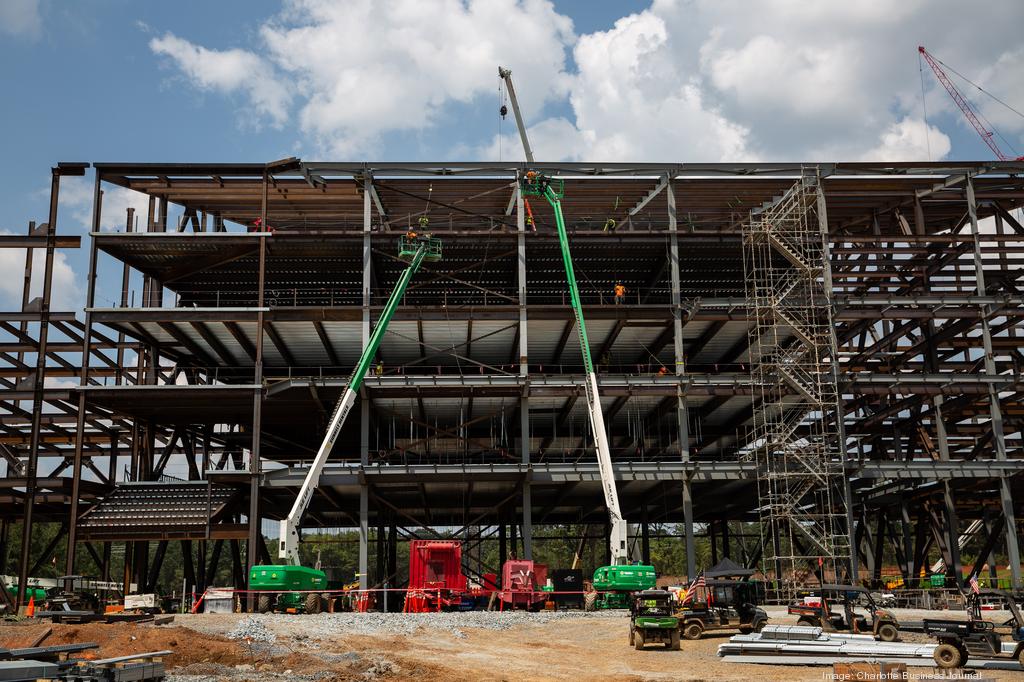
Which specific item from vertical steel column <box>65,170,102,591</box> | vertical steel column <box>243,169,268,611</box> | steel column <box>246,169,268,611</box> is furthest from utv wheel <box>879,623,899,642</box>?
vertical steel column <box>65,170,102,591</box>

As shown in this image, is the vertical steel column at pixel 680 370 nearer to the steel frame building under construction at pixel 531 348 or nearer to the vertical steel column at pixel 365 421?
the steel frame building under construction at pixel 531 348

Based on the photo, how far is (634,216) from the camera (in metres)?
56.6

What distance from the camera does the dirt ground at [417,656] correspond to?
20.1 meters

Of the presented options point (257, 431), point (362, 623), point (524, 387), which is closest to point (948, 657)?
point (362, 623)

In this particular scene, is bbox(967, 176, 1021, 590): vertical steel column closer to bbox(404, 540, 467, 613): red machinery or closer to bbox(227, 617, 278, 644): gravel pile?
bbox(404, 540, 467, 613): red machinery

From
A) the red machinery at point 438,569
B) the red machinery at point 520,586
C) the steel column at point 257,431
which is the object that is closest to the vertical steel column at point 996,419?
the red machinery at point 520,586

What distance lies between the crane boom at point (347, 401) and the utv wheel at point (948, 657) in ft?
83.5

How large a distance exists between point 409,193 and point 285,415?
1476 cm

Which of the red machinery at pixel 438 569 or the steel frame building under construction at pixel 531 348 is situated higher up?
the steel frame building under construction at pixel 531 348

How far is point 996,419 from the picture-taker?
48.5 metres

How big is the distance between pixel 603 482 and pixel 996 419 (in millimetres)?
21768

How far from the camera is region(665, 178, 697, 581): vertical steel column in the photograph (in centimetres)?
4642

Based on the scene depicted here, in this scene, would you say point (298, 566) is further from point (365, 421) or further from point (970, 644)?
point (970, 644)

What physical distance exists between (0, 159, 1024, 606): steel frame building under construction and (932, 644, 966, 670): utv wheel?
23.3m
